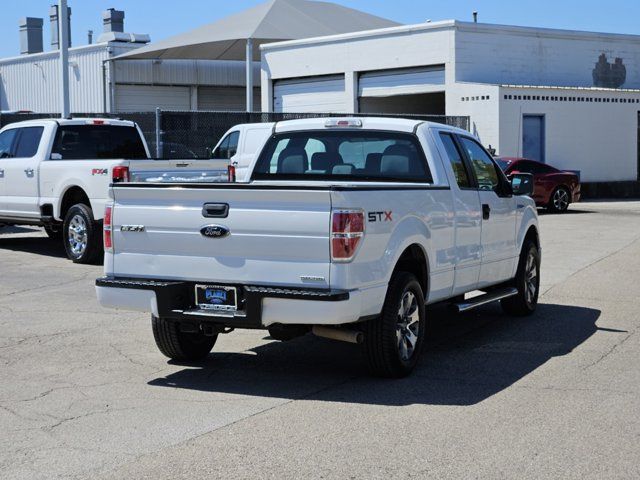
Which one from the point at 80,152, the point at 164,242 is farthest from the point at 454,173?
the point at 80,152

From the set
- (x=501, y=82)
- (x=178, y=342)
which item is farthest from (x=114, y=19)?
(x=178, y=342)

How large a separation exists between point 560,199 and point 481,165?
18.6m

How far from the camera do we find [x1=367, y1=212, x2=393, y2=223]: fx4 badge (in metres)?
7.51

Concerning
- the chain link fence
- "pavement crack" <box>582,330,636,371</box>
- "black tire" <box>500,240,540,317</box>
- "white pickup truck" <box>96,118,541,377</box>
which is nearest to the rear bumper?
"white pickup truck" <box>96,118,541,377</box>

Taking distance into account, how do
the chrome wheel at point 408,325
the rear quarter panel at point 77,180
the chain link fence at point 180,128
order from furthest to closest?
the chain link fence at point 180,128, the rear quarter panel at point 77,180, the chrome wheel at point 408,325

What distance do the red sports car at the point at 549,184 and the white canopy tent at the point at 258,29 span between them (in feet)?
38.5

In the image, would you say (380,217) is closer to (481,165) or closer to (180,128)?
(481,165)

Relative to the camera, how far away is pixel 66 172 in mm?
16062

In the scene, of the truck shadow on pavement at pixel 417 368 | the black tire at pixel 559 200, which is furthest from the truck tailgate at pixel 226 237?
the black tire at pixel 559 200

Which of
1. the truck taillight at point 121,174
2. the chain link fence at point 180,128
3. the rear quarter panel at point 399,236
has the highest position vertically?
the chain link fence at point 180,128

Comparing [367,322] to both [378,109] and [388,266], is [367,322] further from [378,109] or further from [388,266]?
[378,109]

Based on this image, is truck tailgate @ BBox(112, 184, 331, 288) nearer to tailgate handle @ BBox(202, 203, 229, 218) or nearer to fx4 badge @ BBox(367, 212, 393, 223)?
tailgate handle @ BBox(202, 203, 229, 218)

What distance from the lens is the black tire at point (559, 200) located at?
2805 cm

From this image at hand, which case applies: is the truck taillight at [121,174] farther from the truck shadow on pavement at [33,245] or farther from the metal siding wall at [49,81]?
the metal siding wall at [49,81]
